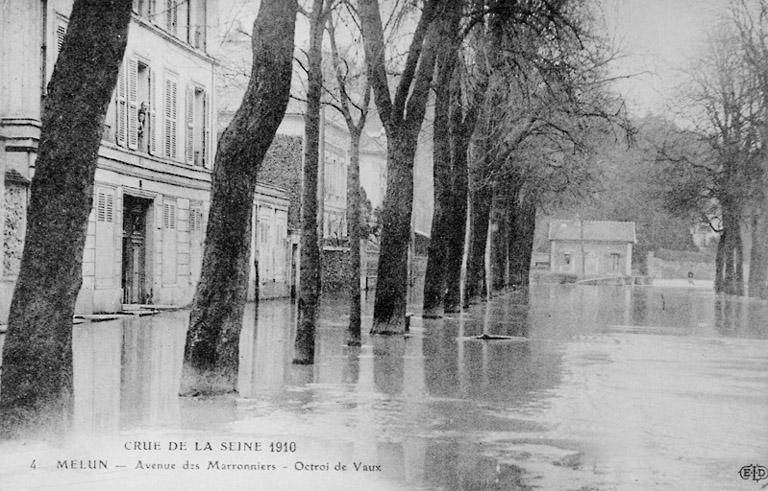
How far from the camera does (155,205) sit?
31094mm

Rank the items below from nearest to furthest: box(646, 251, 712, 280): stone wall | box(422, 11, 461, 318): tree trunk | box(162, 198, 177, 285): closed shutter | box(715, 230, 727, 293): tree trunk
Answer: box(422, 11, 461, 318): tree trunk
box(162, 198, 177, 285): closed shutter
box(715, 230, 727, 293): tree trunk
box(646, 251, 712, 280): stone wall

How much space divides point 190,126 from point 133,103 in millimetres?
4486

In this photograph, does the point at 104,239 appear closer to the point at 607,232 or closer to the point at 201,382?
the point at 201,382

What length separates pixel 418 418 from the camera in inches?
460

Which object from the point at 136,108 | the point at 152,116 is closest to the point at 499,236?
the point at 152,116

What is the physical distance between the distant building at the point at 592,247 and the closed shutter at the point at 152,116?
73.4 meters

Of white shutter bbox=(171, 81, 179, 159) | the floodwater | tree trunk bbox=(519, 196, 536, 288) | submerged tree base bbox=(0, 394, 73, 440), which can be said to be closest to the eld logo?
the floodwater

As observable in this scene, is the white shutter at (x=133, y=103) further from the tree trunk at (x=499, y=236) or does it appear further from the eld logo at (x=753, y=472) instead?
the eld logo at (x=753, y=472)

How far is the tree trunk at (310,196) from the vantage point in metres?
16.0

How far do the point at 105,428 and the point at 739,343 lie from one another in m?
16.5

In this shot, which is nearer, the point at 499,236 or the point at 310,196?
the point at 310,196

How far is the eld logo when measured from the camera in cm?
881

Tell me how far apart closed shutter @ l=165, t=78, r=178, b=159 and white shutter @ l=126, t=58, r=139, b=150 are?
2.04m

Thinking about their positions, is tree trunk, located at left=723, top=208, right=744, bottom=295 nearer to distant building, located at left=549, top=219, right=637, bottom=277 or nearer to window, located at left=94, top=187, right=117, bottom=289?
window, located at left=94, top=187, right=117, bottom=289
